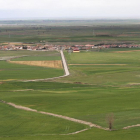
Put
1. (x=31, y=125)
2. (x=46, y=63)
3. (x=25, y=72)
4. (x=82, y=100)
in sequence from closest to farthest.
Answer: (x=31, y=125), (x=82, y=100), (x=25, y=72), (x=46, y=63)

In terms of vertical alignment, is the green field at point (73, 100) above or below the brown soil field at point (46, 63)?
above

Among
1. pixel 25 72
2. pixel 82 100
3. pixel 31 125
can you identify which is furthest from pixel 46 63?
pixel 31 125

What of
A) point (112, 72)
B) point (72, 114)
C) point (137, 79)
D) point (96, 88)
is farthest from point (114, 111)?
point (112, 72)

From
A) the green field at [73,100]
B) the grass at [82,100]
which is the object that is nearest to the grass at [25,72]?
the green field at [73,100]

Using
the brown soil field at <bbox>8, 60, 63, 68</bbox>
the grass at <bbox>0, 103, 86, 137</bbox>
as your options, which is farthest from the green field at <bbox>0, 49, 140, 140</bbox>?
the brown soil field at <bbox>8, 60, 63, 68</bbox>

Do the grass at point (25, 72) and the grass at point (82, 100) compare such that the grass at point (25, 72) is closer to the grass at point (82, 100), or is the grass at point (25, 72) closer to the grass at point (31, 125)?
the grass at point (82, 100)

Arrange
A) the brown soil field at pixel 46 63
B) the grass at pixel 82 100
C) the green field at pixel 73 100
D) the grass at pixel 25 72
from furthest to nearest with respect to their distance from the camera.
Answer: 1. the brown soil field at pixel 46 63
2. the grass at pixel 25 72
3. the grass at pixel 82 100
4. the green field at pixel 73 100

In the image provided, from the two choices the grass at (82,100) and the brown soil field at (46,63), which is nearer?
the grass at (82,100)

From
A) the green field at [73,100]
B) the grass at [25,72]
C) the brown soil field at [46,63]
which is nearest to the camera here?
the green field at [73,100]

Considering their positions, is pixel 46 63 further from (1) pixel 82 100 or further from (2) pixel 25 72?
(1) pixel 82 100

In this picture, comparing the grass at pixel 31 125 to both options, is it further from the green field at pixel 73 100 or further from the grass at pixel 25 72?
the grass at pixel 25 72
